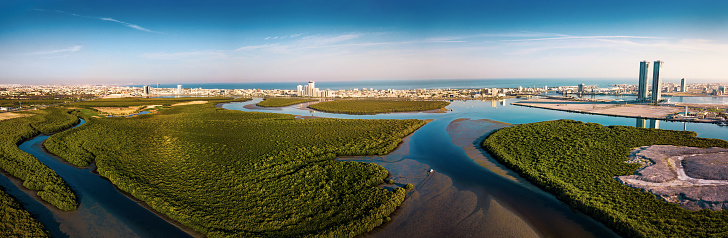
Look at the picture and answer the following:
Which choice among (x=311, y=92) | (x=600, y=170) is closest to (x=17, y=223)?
(x=600, y=170)

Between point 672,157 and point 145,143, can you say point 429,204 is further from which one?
point 145,143

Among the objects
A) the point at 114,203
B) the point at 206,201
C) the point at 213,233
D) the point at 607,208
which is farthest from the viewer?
the point at 114,203

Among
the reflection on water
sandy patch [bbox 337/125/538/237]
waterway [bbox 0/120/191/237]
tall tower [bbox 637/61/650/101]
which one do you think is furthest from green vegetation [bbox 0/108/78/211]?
tall tower [bbox 637/61/650/101]

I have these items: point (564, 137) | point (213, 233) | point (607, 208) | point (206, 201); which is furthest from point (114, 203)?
point (564, 137)

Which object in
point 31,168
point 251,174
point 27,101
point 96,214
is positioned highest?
point 27,101

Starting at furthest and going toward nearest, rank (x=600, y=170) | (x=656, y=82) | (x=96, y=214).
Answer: (x=656, y=82) → (x=600, y=170) → (x=96, y=214)

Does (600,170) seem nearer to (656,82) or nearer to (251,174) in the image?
(251,174)

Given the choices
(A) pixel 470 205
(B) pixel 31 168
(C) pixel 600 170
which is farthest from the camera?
(B) pixel 31 168

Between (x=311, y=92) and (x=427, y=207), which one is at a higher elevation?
(x=311, y=92)
